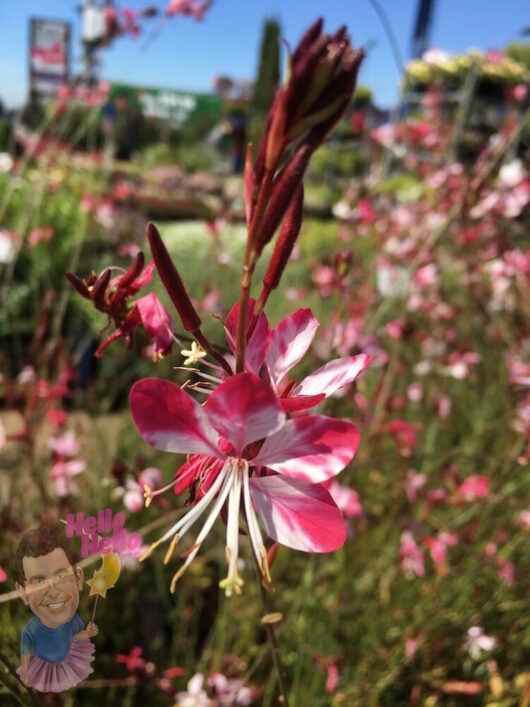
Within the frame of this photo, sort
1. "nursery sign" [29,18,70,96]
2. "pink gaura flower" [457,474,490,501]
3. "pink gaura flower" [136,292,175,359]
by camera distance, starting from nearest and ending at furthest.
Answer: "pink gaura flower" [136,292,175,359] < "pink gaura flower" [457,474,490,501] < "nursery sign" [29,18,70,96]

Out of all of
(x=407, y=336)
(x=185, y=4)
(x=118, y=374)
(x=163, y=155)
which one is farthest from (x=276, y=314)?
(x=163, y=155)

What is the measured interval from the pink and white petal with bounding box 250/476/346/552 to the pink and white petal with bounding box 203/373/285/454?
0.04 m

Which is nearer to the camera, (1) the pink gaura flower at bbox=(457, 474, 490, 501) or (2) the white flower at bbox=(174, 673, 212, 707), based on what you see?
(2) the white flower at bbox=(174, 673, 212, 707)

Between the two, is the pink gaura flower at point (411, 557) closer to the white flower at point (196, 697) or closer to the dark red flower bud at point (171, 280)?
the white flower at point (196, 697)

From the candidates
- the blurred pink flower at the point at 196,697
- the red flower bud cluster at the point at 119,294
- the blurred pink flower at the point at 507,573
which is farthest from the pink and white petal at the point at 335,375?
the blurred pink flower at the point at 507,573

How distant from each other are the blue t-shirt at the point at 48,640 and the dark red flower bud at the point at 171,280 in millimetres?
157

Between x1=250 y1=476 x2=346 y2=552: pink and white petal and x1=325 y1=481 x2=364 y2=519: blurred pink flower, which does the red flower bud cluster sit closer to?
x1=250 y1=476 x2=346 y2=552: pink and white petal

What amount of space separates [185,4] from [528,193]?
136cm

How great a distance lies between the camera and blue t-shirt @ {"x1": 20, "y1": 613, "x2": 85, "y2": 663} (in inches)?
10.1

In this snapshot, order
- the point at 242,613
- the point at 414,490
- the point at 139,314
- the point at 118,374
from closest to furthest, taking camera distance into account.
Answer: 1. the point at 139,314
2. the point at 242,613
3. the point at 414,490
4. the point at 118,374

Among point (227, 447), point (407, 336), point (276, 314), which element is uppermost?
point (227, 447)

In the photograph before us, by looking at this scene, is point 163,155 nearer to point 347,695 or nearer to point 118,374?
point 118,374

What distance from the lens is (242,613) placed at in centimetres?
121

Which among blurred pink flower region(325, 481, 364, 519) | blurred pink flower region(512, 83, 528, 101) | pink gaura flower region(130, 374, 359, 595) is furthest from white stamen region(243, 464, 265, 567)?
blurred pink flower region(512, 83, 528, 101)
